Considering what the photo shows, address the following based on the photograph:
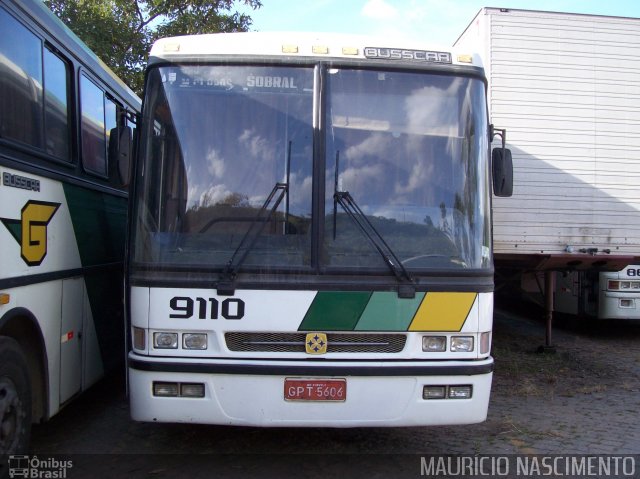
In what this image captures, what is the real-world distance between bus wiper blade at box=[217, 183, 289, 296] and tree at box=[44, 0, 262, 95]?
319 inches

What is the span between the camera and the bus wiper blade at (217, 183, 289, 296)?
386 cm

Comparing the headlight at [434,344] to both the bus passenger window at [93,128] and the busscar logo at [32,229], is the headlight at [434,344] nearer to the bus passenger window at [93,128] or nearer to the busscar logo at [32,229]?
the busscar logo at [32,229]

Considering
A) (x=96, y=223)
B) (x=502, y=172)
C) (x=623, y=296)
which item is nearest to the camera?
(x=502, y=172)

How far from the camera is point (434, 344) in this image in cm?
404

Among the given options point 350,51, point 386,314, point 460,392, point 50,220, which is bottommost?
point 460,392

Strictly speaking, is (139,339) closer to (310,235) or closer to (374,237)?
(310,235)

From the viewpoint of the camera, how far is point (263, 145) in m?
4.16

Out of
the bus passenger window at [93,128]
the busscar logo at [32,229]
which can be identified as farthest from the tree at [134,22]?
the busscar logo at [32,229]

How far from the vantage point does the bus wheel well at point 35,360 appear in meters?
3.88

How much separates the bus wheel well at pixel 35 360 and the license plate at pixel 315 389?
164cm

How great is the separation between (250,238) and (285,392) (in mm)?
1027

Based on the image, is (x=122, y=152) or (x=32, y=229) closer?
(x=32, y=229)

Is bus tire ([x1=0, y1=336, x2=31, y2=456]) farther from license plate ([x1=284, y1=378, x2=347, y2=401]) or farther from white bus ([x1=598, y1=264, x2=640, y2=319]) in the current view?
white bus ([x1=598, y1=264, x2=640, y2=319])

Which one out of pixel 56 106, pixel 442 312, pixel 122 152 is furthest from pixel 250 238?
pixel 56 106
